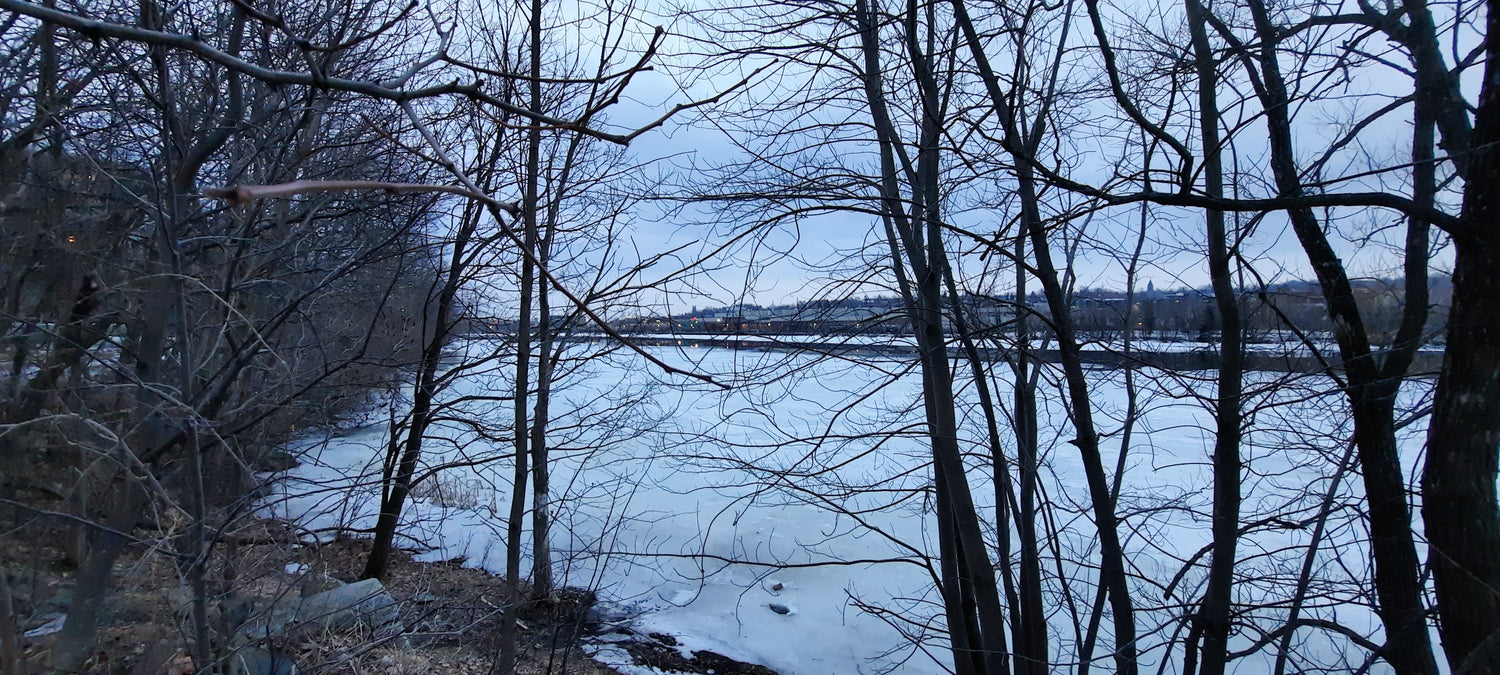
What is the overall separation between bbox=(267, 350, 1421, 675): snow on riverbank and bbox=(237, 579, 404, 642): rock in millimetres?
666

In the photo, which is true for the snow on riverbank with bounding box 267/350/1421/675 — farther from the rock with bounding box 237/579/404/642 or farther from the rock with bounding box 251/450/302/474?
the rock with bounding box 237/579/404/642

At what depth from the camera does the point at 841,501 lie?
6.62 metres

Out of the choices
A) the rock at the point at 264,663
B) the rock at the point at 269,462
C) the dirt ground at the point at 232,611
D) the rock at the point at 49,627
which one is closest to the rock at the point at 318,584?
the dirt ground at the point at 232,611

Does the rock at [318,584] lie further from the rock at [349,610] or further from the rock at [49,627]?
the rock at [49,627]

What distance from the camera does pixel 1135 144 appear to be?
17.5 feet

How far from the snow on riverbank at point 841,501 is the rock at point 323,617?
0.67 meters

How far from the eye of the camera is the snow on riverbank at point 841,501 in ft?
17.5

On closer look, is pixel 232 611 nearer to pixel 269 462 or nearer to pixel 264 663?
pixel 264 663

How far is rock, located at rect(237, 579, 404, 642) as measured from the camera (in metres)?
4.71

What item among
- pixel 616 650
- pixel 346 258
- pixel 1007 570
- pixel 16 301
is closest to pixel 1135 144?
pixel 1007 570

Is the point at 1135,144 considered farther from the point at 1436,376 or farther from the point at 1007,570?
the point at 1007,570

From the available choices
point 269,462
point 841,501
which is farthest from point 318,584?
point 841,501

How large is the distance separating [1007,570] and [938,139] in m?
3.43

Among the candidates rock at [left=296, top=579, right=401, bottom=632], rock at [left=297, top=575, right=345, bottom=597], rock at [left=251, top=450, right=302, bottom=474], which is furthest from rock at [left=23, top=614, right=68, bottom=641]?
rock at [left=297, top=575, right=345, bottom=597]
